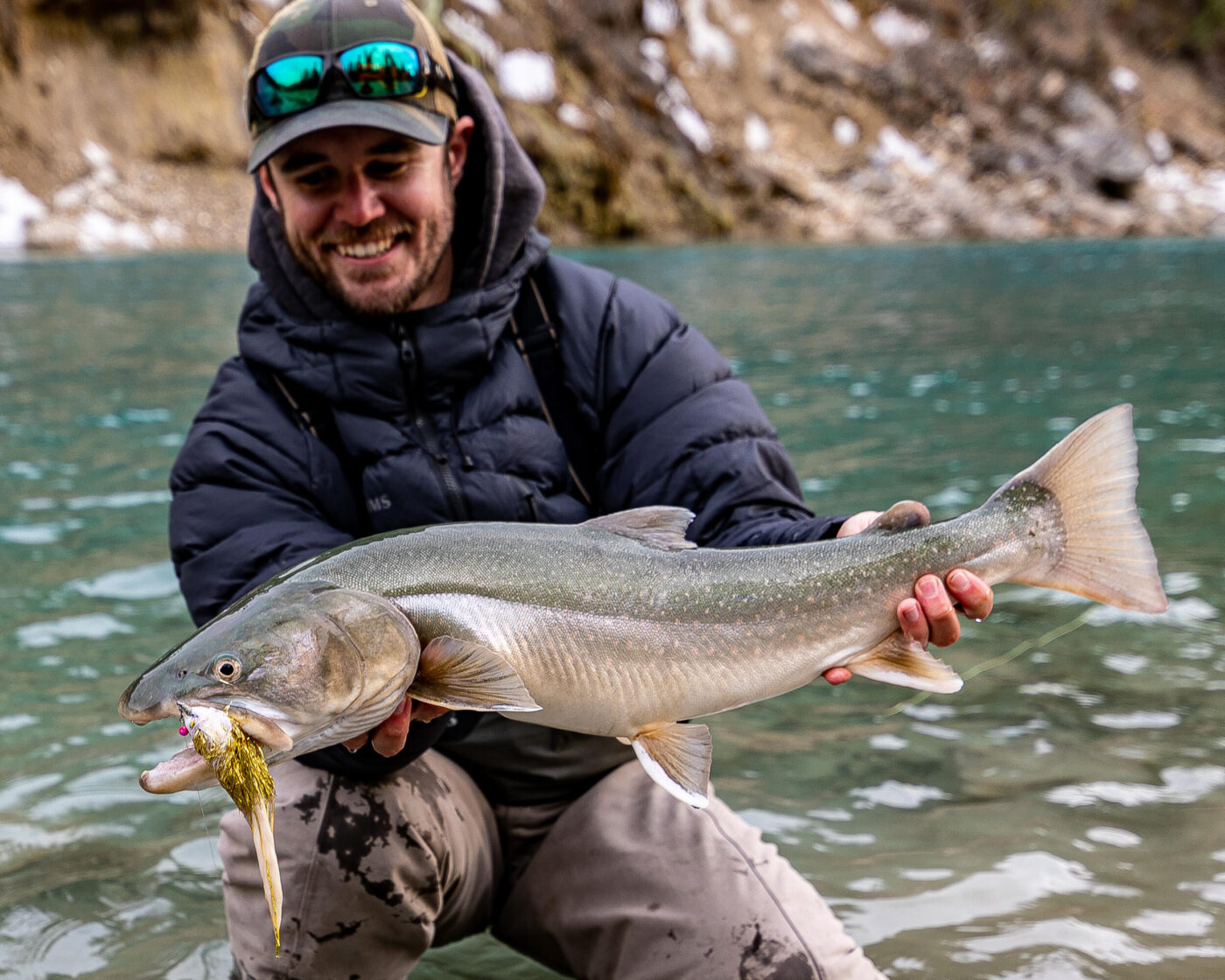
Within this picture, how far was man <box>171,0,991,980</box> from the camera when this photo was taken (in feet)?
9.83

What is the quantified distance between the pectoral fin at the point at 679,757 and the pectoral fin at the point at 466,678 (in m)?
0.36

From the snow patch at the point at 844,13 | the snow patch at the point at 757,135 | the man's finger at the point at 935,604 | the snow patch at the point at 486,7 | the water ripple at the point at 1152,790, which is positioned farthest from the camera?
the snow patch at the point at 844,13

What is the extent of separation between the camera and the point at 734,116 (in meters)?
50.3

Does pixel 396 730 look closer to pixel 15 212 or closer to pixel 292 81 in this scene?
pixel 292 81

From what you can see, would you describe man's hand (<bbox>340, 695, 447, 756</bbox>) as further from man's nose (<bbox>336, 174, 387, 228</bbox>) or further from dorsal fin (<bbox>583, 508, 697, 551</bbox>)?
man's nose (<bbox>336, 174, 387, 228</bbox>)

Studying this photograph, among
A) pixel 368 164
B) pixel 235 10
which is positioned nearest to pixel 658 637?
pixel 368 164

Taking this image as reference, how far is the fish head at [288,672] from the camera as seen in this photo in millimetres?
2299

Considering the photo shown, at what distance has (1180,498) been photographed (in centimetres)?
810

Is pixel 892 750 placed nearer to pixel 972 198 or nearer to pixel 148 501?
pixel 148 501

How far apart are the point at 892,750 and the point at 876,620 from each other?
2.13 meters

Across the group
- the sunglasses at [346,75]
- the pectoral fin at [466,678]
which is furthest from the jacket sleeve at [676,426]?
the pectoral fin at [466,678]

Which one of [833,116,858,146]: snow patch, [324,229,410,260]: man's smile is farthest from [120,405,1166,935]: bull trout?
[833,116,858,146]: snow patch

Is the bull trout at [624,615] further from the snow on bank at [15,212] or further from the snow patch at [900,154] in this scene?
the snow patch at [900,154]

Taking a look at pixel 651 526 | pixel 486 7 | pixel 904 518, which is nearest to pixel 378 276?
pixel 651 526
